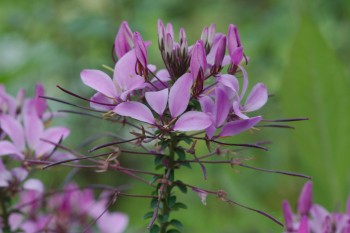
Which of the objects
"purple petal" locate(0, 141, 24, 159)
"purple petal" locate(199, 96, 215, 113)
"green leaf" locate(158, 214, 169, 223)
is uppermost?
"purple petal" locate(199, 96, 215, 113)

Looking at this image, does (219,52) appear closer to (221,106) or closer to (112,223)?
(221,106)

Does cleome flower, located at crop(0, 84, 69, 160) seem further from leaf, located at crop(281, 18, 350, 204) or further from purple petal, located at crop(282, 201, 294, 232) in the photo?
leaf, located at crop(281, 18, 350, 204)

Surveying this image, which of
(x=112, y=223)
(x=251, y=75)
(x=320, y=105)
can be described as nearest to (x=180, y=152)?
(x=112, y=223)

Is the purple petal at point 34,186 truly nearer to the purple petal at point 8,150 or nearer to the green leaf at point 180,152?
the purple petal at point 8,150

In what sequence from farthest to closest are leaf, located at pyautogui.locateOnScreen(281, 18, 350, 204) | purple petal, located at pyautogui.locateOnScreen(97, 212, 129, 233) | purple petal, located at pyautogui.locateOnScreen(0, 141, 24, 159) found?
leaf, located at pyautogui.locateOnScreen(281, 18, 350, 204) → purple petal, located at pyautogui.locateOnScreen(97, 212, 129, 233) → purple petal, located at pyautogui.locateOnScreen(0, 141, 24, 159)

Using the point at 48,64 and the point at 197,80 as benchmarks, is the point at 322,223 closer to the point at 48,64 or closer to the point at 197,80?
the point at 197,80

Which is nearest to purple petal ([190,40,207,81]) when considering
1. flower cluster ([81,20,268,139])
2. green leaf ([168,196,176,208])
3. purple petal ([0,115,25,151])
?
flower cluster ([81,20,268,139])

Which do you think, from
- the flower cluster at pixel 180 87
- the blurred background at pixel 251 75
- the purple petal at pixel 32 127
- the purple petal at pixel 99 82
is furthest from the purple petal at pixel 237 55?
the blurred background at pixel 251 75
